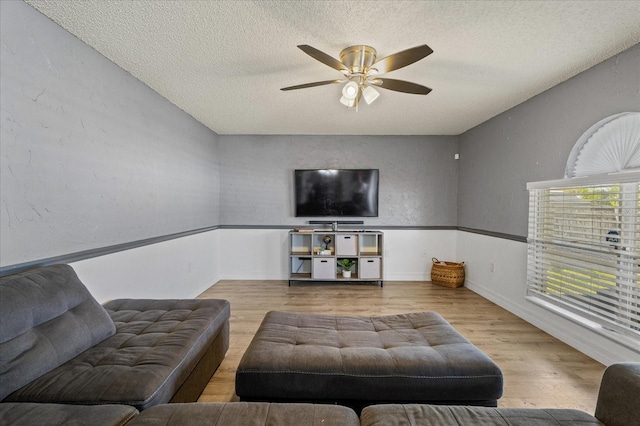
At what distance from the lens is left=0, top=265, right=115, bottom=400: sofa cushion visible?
1238mm

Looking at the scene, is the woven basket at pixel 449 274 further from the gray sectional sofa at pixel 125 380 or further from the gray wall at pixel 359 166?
the gray sectional sofa at pixel 125 380

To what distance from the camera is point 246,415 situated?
108 centimetres

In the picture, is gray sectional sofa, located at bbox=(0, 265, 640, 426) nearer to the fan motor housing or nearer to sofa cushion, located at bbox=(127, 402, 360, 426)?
sofa cushion, located at bbox=(127, 402, 360, 426)

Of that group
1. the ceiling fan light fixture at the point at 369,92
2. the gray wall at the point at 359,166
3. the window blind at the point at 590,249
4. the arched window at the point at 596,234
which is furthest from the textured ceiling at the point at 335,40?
the gray wall at the point at 359,166

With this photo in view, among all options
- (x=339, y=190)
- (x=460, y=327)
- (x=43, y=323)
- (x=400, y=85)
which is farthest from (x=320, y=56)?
(x=339, y=190)

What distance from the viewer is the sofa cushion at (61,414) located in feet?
3.30

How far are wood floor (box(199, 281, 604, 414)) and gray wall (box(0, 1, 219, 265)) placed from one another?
137cm

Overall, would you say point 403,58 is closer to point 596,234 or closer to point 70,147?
point 596,234

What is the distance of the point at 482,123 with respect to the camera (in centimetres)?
412

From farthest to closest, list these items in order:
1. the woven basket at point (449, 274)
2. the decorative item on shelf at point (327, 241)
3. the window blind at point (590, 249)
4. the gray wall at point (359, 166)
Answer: the gray wall at point (359, 166) → the decorative item on shelf at point (327, 241) → the woven basket at point (449, 274) → the window blind at point (590, 249)

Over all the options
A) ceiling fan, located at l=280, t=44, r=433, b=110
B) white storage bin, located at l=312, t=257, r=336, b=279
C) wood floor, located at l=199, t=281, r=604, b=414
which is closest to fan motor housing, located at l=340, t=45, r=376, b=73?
ceiling fan, located at l=280, t=44, r=433, b=110

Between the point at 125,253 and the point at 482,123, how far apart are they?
4.54 metres

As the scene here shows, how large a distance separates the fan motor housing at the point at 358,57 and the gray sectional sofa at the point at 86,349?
6.90ft

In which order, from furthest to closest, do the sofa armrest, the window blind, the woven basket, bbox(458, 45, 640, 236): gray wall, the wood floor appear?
the woven basket → bbox(458, 45, 640, 236): gray wall → the window blind → the wood floor → the sofa armrest
